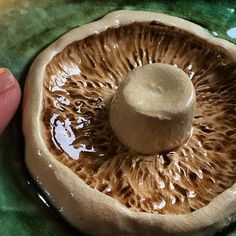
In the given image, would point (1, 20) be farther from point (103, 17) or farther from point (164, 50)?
point (164, 50)

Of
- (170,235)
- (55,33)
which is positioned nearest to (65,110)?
(55,33)

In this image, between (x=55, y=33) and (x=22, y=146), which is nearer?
(x=22, y=146)

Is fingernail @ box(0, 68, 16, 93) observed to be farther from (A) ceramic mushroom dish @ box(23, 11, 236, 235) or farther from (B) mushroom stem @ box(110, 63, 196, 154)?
(B) mushroom stem @ box(110, 63, 196, 154)

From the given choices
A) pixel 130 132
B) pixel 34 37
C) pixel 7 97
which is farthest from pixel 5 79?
pixel 130 132

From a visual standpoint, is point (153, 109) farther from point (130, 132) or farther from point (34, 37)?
point (34, 37)

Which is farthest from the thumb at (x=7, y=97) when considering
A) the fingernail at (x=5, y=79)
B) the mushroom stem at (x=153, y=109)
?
the mushroom stem at (x=153, y=109)

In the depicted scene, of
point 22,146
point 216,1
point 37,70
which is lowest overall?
point 22,146

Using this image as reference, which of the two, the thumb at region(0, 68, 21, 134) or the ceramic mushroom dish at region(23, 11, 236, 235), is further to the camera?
the thumb at region(0, 68, 21, 134)

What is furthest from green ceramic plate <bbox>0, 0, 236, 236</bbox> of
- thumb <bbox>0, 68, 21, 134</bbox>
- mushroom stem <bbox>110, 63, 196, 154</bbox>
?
mushroom stem <bbox>110, 63, 196, 154</bbox>
